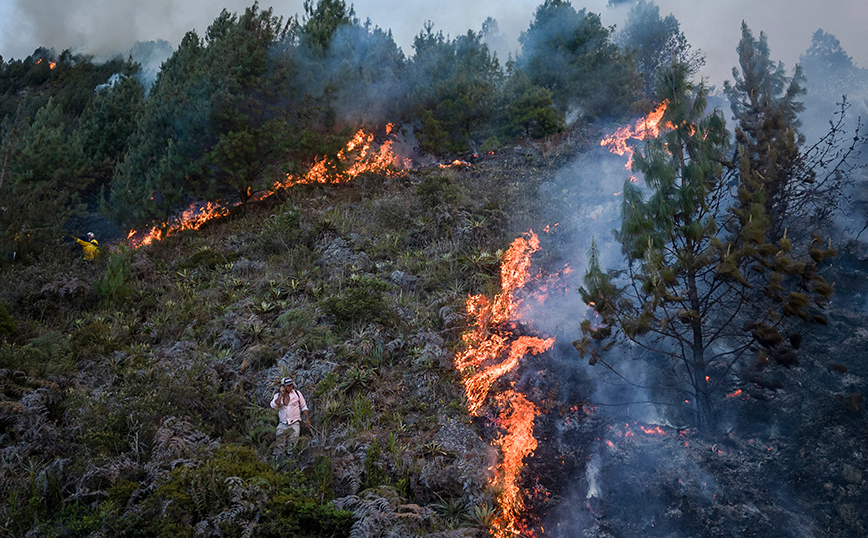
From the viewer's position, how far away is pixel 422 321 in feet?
30.5

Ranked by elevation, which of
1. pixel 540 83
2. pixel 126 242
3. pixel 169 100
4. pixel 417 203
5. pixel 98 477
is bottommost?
pixel 98 477

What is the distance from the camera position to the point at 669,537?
557 cm

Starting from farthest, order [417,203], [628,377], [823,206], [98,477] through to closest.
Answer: [417,203]
[823,206]
[628,377]
[98,477]

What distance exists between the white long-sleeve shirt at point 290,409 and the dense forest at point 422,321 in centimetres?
27

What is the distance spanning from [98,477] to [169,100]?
12.1 meters

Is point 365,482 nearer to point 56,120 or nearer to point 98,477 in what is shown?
point 98,477

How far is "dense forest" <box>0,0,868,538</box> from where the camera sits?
555cm

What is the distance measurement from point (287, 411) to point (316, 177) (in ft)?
34.2

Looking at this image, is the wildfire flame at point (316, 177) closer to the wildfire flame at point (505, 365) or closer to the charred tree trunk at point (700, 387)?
the wildfire flame at point (505, 365)

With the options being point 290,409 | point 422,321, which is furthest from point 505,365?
point 290,409

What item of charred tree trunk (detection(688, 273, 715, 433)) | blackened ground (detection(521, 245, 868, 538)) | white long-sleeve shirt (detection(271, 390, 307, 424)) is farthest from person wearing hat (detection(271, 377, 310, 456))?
charred tree trunk (detection(688, 273, 715, 433))

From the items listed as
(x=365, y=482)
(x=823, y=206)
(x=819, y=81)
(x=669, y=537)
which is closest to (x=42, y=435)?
(x=365, y=482)

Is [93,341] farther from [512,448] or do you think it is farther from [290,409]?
[512,448]

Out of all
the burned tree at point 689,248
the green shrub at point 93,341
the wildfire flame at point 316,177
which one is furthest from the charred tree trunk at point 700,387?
the wildfire flame at point 316,177
